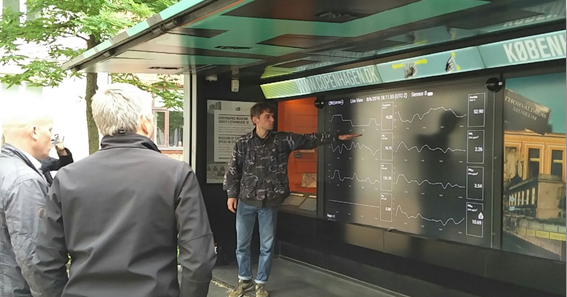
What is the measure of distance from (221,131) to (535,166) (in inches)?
159

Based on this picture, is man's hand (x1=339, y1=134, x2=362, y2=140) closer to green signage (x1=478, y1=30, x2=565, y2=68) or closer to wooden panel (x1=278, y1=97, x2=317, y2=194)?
wooden panel (x1=278, y1=97, x2=317, y2=194)

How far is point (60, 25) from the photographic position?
783cm

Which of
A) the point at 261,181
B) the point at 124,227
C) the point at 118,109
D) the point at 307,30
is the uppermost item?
the point at 307,30

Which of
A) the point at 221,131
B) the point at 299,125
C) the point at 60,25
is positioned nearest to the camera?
the point at 221,131

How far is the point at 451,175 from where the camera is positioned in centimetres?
496

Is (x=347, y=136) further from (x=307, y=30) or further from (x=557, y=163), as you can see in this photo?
(x=557, y=163)

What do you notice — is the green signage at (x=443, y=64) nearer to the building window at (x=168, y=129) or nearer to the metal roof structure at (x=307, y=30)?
the metal roof structure at (x=307, y=30)

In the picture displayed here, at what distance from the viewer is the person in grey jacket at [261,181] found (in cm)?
555

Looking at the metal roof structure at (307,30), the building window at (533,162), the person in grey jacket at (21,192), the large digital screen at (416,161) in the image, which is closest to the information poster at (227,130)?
the metal roof structure at (307,30)

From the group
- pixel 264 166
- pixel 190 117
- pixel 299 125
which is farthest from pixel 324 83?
pixel 190 117

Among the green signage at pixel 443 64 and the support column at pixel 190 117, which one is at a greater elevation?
the green signage at pixel 443 64

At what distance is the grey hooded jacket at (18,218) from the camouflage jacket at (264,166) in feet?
9.51

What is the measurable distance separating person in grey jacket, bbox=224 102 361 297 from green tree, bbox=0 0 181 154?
2760 mm

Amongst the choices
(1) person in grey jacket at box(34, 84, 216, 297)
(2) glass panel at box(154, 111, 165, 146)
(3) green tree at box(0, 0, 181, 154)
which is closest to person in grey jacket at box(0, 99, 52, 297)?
(1) person in grey jacket at box(34, 84, 216, 297)
